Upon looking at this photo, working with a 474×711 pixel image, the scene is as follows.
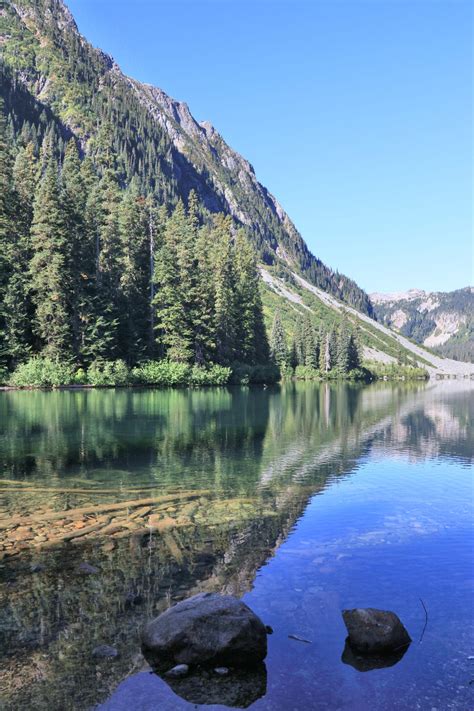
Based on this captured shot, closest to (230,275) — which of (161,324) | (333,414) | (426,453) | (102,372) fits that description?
(161,324)

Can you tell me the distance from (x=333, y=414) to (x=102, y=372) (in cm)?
3261

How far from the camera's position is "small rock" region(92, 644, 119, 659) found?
23.6ft

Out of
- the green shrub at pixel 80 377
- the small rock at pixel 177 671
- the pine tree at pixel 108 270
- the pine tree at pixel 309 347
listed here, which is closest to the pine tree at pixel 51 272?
the green shrub at pixel 80 377

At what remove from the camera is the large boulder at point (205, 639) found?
7070 mm

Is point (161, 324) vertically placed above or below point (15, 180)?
below

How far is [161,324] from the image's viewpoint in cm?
7756

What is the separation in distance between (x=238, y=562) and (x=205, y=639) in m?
3.67

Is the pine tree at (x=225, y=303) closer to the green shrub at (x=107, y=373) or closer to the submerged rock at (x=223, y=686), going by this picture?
the green shrub at (x=107, y=373)

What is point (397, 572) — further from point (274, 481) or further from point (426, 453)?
point (426, 453)

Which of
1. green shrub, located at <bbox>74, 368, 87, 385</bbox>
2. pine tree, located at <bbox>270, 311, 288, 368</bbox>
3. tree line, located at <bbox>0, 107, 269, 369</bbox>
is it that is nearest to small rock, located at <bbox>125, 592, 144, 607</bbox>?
green shrub, located at <bbox>74, 368, 87, 385</bbox>

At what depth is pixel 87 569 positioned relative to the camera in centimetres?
1003

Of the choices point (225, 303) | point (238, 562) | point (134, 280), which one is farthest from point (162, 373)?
point (238, 562)

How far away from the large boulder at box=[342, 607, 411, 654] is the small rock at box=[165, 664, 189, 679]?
2391 mm

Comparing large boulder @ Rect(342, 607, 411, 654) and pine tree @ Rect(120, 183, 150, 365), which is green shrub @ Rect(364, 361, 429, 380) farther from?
large boulder @ Rect(342, 607, 411, 654)
